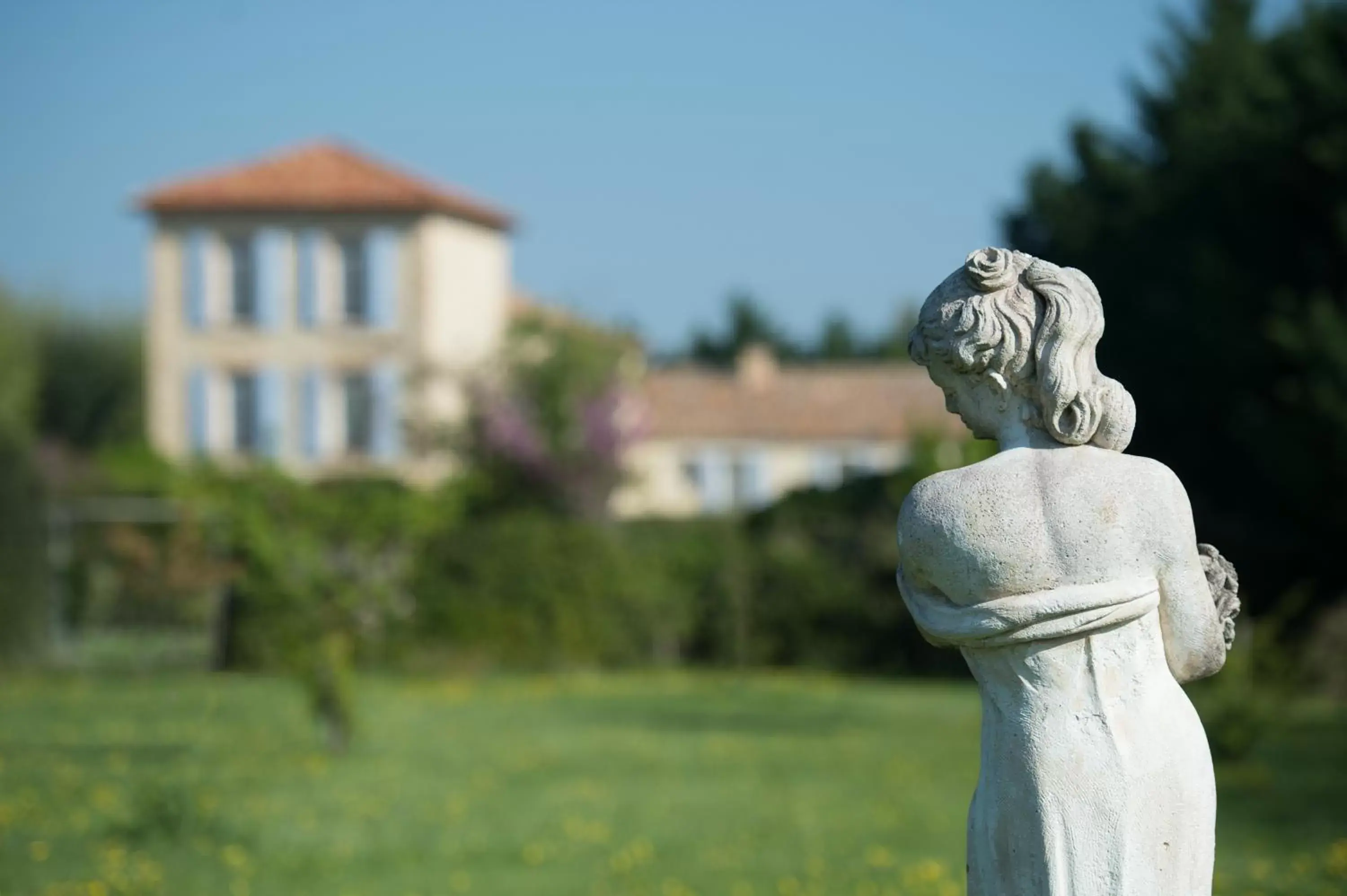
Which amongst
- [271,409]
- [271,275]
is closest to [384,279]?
[271,275]

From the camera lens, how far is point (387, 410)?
141 feet

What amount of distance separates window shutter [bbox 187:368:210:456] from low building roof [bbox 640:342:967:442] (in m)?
12.2

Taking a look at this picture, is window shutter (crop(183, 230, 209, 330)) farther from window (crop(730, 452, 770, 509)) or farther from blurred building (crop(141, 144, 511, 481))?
window (crop(730, 452, 770, 509))

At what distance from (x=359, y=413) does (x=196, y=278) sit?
489cm

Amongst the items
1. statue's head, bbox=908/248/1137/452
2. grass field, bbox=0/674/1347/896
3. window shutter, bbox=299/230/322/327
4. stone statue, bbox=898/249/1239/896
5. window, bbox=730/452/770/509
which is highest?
window shutter, bbox=299/230/322/327

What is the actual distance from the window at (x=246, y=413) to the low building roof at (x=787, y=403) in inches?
437

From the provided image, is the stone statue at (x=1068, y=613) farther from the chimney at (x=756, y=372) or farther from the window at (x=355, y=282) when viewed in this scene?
the chimney at (x=756, y=372)

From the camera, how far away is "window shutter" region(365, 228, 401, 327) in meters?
43.4

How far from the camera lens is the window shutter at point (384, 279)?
43375mm

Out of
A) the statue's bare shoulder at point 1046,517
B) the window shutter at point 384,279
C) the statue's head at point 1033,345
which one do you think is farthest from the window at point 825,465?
the statue's bare shoulder at point 1046,517

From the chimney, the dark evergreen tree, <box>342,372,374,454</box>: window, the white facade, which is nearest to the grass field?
the dark evergreen tree

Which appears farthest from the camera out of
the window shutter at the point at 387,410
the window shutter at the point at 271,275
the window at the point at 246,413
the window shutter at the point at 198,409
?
the window at the point at 246,413

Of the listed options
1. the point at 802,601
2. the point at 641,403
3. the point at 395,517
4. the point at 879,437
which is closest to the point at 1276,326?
the point at 802,601

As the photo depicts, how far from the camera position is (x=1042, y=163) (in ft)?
124
